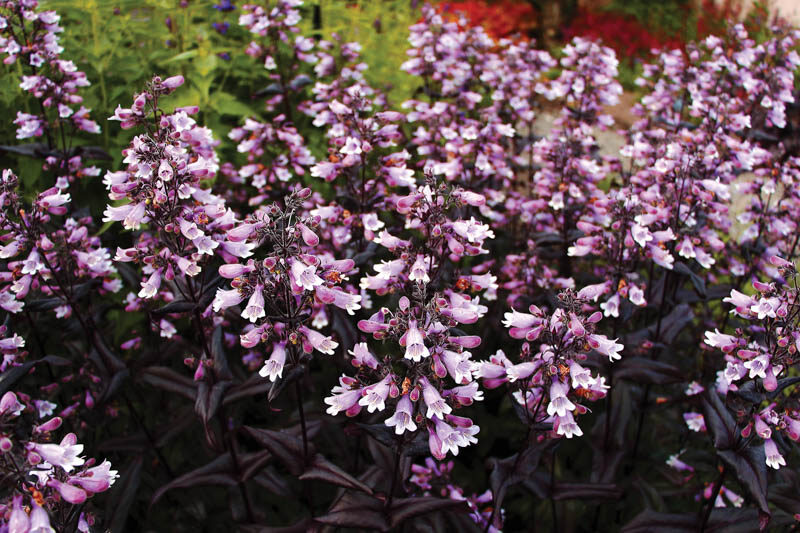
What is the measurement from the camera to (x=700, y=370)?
444 cm

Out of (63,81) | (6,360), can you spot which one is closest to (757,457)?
(6,360)

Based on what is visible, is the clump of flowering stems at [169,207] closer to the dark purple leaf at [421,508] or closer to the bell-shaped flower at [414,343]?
the bell-shaped flower at [414,343]

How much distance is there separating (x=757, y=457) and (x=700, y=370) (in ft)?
5.81

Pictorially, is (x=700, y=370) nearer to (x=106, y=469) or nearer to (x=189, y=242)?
(x=189, y=242)

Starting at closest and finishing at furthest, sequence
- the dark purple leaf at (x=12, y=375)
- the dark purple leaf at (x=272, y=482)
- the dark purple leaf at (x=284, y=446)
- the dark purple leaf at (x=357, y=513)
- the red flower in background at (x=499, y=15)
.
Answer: the dark purple leaf at (x=357, y=513), the dark purple leaf at (x=12, y=375), the dark purple leaf at (x=284, y=446), the dark purple leaf at (x=272, y=482), the red flower in background at (x=499, y=15)

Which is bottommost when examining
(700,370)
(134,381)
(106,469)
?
(700,370)

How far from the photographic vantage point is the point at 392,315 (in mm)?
2426

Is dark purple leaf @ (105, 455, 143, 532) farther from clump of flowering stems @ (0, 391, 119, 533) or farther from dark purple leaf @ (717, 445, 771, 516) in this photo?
dark purple leaf @ (717, 445, 771, 516)

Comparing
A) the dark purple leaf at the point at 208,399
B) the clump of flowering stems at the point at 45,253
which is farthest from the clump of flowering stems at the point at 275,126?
the dark purple leaf at the point at 208,399

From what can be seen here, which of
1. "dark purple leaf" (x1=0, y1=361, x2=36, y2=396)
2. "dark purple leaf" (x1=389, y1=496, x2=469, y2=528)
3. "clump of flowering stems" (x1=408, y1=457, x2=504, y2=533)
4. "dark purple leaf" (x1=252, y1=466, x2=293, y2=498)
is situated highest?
"dark purple leaf" (x1=0, y1=361, x2=36, y2=396)

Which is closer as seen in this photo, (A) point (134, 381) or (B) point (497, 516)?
(B) point (497, 516)

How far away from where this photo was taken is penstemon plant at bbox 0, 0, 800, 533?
247 cm

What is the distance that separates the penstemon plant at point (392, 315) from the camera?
247 centimetres

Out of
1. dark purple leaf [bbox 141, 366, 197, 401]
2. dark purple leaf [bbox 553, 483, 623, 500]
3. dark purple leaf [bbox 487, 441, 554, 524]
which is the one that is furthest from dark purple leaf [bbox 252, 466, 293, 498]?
dark purple leaf [bbox 553, 483, 623, 500]
